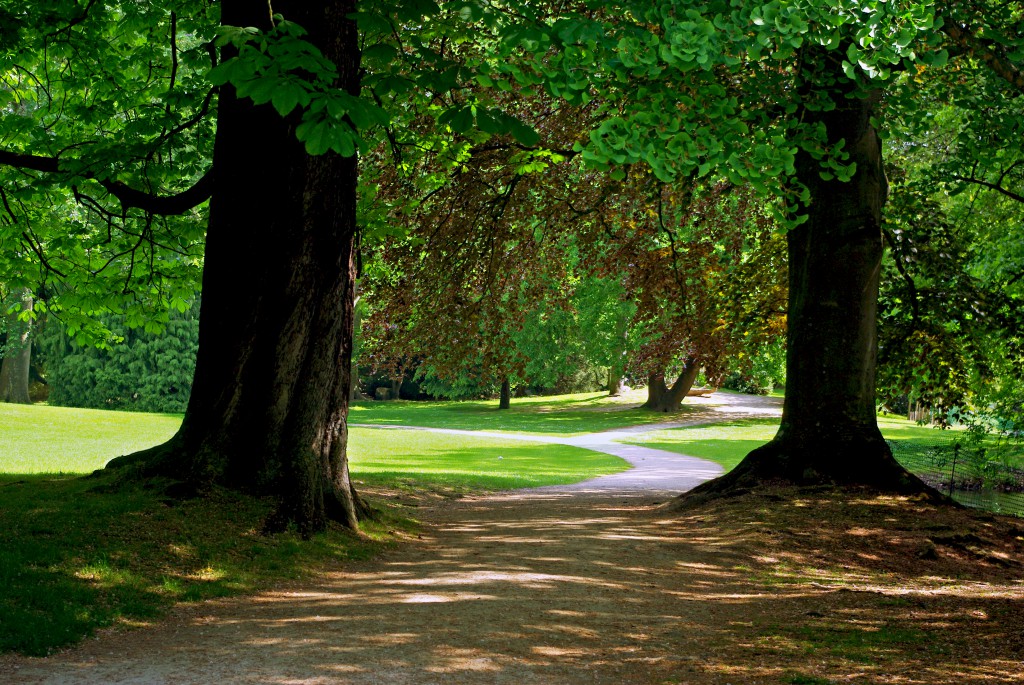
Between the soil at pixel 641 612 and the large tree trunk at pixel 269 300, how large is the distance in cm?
155

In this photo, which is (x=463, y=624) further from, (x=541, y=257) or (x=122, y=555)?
(x=541, y=257)

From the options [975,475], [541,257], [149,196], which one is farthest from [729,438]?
[149,196]

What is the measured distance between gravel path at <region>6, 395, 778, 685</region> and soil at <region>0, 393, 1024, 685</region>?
22 millimetres

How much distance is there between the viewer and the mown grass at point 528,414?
39.3 meters

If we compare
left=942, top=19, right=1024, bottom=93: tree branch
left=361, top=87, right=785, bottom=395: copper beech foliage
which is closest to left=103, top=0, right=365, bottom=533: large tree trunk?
left=361, top=87, right=785, bottom=395: copper beech foliage

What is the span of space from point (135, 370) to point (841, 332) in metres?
31.6

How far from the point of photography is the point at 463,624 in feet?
20.4

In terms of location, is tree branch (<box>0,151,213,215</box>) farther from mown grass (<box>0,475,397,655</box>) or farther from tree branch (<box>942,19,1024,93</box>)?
tree branch (<box>942,19,1024,93</box>)

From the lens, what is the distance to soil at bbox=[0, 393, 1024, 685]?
525 centimetres

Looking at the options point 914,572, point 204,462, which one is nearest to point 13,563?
point 204,462

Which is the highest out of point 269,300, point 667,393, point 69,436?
point 269,300

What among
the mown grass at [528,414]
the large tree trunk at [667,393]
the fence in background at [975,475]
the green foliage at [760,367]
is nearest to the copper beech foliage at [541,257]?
the green foliage at [760,367]

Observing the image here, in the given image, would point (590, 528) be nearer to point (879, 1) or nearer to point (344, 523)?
point (344, 523)

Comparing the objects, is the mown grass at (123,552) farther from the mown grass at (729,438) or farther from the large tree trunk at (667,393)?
the large tree trunk at (667,393)
